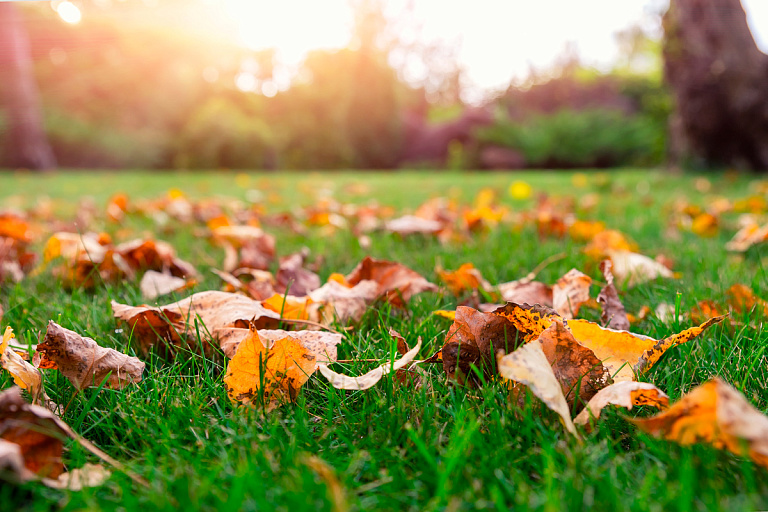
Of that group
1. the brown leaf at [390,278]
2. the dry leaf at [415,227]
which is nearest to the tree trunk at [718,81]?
the dry leaf at [415,227]

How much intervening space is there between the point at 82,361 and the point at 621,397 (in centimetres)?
89

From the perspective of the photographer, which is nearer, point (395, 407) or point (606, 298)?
point (395, 407)

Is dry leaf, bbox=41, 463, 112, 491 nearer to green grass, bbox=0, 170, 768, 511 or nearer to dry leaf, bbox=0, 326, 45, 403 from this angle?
green grass, bbox=0, 170, 768, 511

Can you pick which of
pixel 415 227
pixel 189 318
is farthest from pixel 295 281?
pixel 415 227

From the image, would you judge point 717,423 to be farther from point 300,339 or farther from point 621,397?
point 300,339

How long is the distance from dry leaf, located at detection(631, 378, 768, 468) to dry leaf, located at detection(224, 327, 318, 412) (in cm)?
54

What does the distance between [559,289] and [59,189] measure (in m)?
6.71

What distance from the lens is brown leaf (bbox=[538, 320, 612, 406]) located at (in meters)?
0.83

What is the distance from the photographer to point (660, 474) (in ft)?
2.18

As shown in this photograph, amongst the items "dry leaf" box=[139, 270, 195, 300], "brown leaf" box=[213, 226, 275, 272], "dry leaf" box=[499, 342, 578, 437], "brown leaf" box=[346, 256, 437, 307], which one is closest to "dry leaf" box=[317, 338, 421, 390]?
"dry leaf" box=[499, 342, 578, 437]

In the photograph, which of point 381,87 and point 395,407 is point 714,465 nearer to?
point 395,407

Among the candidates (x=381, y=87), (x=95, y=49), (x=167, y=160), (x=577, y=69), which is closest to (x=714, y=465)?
(x=167, y=160)

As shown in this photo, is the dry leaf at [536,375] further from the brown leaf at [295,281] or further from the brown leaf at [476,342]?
the brown leaf at [295,281]

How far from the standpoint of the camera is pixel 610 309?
3.99 feet
